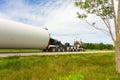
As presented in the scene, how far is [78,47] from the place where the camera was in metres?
58.8

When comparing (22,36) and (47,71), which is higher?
(22,36)

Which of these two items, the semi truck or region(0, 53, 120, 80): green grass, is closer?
region(0, 53, 120, 80): green grass

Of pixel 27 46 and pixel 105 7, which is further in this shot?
pixel 27 46

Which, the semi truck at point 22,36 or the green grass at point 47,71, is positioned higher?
the semi truck at point 22,36

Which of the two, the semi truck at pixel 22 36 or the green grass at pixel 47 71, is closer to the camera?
the green grass at pixel 47 71

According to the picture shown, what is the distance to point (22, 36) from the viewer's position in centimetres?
3419

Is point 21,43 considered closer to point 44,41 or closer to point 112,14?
point 44,41

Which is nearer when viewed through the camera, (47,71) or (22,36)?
(47,71)

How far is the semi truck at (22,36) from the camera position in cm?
3112

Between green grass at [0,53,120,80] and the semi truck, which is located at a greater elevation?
the semi truck

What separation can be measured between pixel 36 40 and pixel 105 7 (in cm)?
1959

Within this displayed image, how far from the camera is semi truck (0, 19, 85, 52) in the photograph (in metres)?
31.1

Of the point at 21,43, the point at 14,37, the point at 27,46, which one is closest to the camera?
the point at 14,37

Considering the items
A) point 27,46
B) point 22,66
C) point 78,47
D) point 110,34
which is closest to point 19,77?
point 22,66
